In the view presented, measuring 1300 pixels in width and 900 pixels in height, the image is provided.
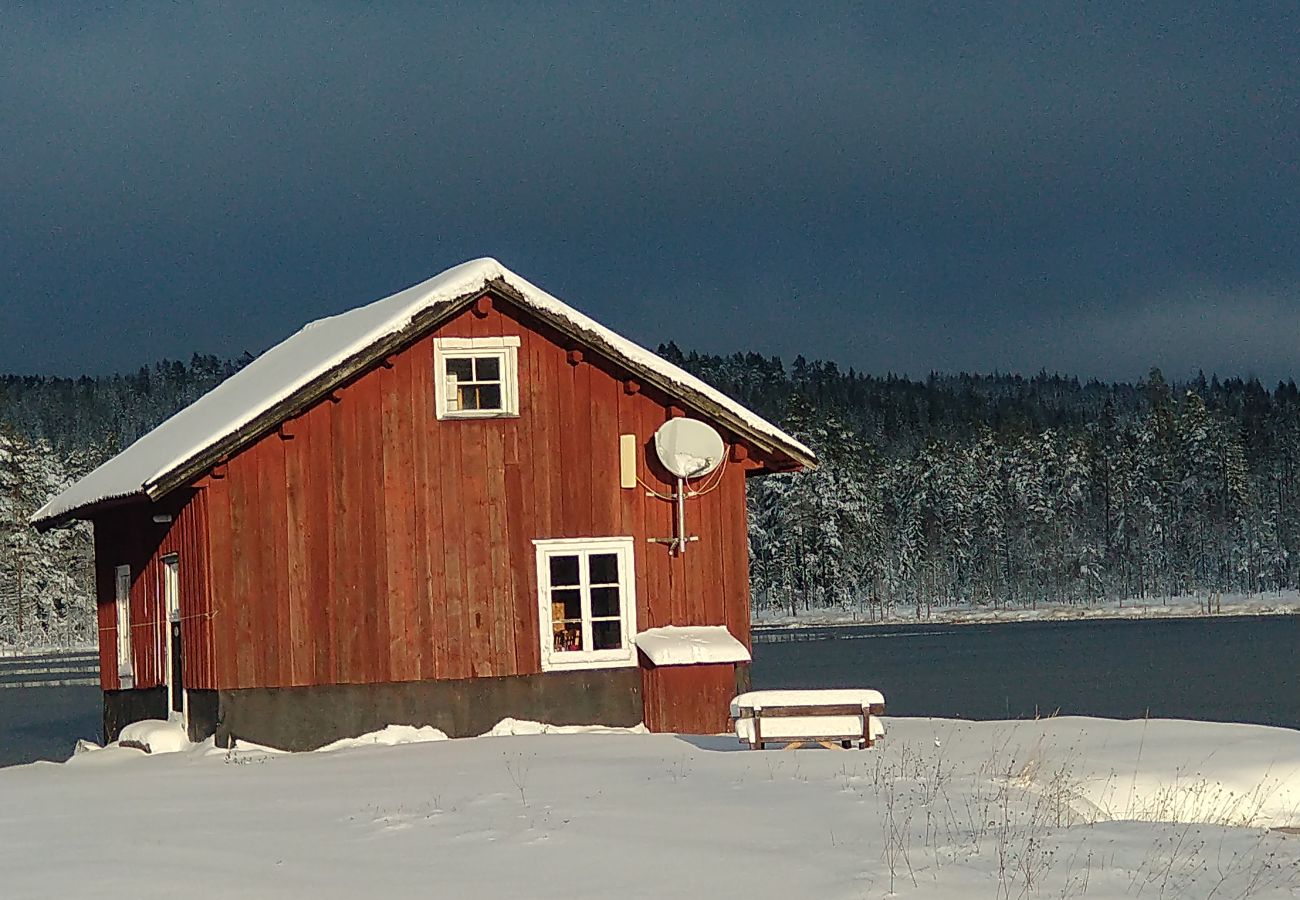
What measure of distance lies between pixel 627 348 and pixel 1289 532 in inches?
4285

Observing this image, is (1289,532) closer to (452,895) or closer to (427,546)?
(427,546)

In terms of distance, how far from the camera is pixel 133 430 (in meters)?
193

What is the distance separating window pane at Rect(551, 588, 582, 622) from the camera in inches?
915

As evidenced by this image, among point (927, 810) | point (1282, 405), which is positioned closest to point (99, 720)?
point (927, 810)

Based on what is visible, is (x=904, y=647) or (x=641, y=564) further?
(x=904, y=647)

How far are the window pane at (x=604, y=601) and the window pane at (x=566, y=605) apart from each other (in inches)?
8.6

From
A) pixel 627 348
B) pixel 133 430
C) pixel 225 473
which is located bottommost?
pixel 225 473

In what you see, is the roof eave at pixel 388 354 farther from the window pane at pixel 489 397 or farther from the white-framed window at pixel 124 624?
the white-framed window at pixel 124 624

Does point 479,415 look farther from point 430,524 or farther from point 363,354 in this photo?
point 363,354

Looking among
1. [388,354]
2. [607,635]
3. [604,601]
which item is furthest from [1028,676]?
[388,354]

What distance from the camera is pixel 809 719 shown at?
60.0 ft

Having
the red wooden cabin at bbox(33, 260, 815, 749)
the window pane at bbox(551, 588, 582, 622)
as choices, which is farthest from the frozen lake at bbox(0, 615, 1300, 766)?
the window pane at bbox(551, 588, 582, 622)

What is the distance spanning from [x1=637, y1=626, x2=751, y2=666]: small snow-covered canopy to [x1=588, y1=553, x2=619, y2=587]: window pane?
847mm

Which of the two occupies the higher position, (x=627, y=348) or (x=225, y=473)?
(x=627, y=348)
